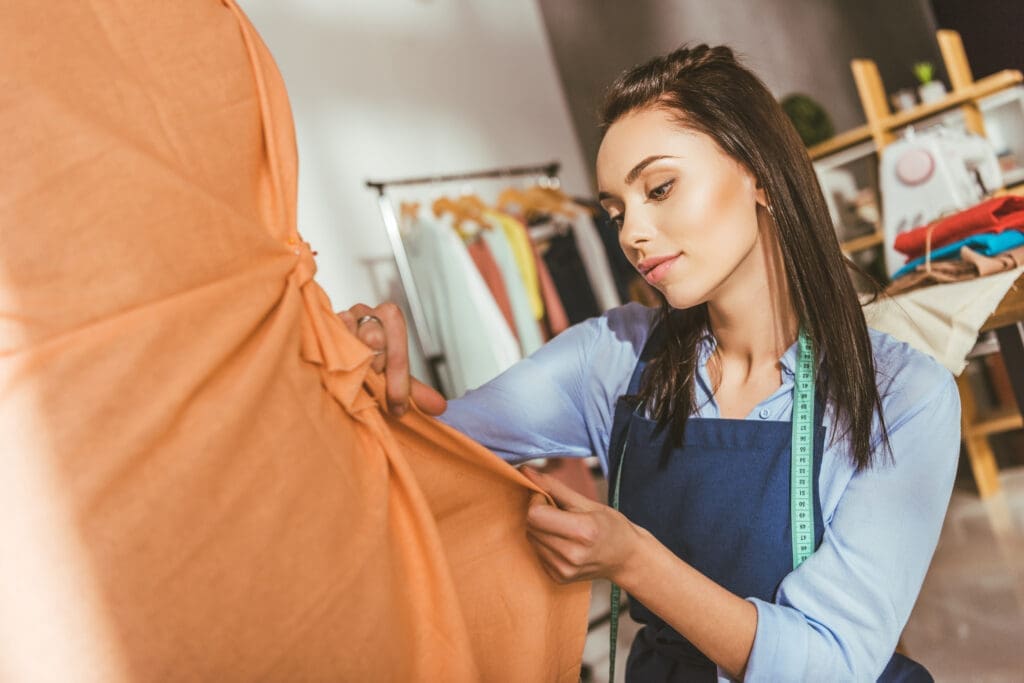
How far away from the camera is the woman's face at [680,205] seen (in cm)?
116

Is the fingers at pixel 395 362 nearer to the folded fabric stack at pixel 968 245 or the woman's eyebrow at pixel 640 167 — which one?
the woman's eyebrow at pixel 640 167

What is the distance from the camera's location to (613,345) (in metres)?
1.41

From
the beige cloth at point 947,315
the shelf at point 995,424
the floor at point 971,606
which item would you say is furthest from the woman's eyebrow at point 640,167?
the shelf at point 995,424

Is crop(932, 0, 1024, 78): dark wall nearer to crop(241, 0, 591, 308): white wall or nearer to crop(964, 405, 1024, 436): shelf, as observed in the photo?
crop(964, 405, 1024, 436): shelf

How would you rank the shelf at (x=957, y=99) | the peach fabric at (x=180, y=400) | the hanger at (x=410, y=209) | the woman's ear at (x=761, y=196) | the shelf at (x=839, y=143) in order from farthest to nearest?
the shelf at (x=839, y=143)
the hanger at (x=410, y=209)
the shelf at (x=957, y=99)
the woman's ear at (x=761, y=196)
the peach fabric at (x=180, y=400)

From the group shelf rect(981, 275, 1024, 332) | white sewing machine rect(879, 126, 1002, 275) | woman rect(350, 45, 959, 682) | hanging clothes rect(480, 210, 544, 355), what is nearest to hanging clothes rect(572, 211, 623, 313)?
hanging clothes rect(480, 210, 544, 355)

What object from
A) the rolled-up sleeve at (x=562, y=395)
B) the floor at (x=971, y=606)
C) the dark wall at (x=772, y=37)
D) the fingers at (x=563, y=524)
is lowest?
the floor at (x=971, y=606)

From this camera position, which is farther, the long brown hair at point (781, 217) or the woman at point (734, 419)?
the long brown hair at point (781, 217)

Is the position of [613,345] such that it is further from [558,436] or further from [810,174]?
[810,174]

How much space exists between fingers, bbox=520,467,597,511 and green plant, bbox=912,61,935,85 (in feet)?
11.6

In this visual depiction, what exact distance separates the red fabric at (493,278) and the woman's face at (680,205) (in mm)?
2203

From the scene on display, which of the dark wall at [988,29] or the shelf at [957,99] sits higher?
the dark wall at [988,29]

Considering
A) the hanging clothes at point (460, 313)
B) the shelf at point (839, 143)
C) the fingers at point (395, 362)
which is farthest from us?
the shelf at point (839, 143)

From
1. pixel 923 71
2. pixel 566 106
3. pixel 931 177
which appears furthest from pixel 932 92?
pixel 566 106
